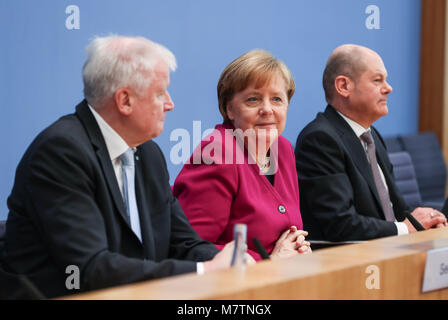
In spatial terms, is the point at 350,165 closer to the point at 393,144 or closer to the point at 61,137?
the point at 61,137

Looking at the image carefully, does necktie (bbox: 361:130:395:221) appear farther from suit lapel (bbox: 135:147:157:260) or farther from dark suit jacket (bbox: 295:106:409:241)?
suit lapel (bbox: 135:147:157:260)

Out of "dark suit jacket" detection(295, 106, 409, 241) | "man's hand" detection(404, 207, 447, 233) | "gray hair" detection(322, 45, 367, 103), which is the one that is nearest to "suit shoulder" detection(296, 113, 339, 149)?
"dark suit jacket" detection(295, 106, 409, 241)

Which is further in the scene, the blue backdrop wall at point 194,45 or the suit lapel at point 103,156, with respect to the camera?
the blue backdrop wall at point 194,45

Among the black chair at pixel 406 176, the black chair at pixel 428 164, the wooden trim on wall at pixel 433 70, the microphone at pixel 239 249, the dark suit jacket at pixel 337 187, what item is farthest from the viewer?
the wooden trim on wall at pixel 433 70

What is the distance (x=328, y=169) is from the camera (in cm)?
277

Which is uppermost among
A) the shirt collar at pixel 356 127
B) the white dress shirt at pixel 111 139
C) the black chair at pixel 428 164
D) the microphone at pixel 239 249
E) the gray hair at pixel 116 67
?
the gray hair at pixel 116 67

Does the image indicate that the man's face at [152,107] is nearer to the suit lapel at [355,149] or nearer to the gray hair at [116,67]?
the gray hair at [116,67]

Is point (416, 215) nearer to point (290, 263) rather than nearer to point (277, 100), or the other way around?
point (277, 100)

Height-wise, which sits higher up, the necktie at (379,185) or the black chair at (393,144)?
the necktie at (379,185)

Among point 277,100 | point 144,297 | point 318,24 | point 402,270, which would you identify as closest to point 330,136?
point 277,100

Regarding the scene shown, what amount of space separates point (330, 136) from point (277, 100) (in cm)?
36

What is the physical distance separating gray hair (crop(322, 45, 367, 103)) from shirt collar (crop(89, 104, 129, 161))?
1.41 meters

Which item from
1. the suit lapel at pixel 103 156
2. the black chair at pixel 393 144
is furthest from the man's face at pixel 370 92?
the black chair at pixel 393 144

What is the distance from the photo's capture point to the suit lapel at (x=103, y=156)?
6.15 feet
